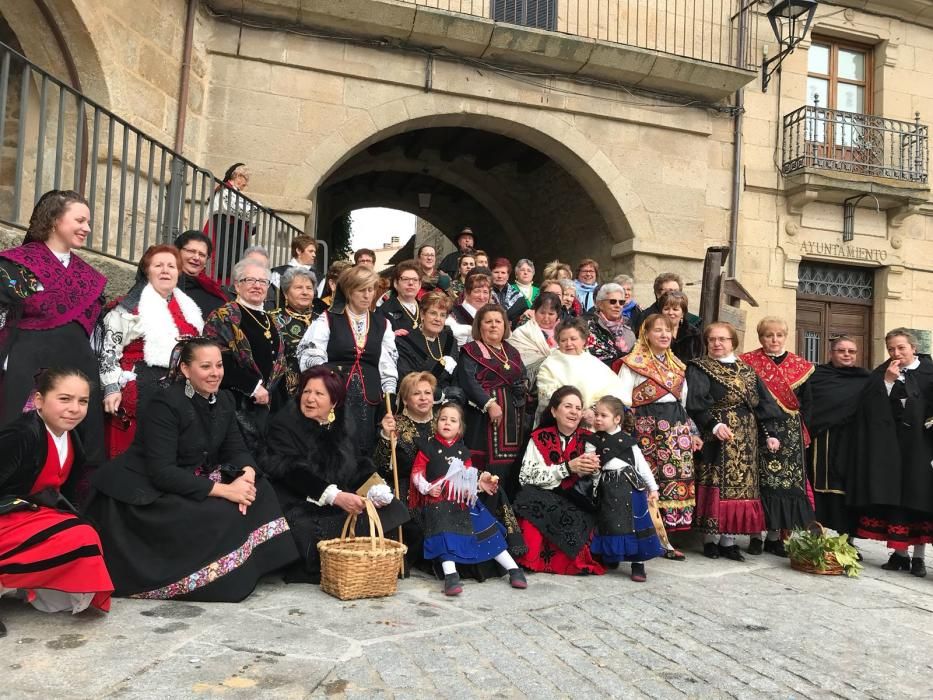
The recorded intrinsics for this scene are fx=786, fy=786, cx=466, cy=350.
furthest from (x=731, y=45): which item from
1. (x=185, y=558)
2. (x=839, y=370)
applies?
(x=185, y=558)

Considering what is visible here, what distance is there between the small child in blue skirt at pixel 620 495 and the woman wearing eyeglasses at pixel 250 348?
6.21 feet

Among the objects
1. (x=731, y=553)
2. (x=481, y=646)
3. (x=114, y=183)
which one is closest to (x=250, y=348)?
(x=481, y=646)

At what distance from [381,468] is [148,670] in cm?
212

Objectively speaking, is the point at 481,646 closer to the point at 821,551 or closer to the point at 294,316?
the point at 294,316

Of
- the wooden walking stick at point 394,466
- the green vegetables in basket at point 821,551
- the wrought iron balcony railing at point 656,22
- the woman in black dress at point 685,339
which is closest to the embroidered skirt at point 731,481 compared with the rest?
the green vegetables in basket at point 821,551

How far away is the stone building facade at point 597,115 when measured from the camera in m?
8.47

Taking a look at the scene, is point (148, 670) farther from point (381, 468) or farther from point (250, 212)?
point (250, 212)

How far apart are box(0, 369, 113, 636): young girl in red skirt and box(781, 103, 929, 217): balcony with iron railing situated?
10.2 m

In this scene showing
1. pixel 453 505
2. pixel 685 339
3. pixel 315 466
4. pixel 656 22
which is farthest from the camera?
pixel 656 22

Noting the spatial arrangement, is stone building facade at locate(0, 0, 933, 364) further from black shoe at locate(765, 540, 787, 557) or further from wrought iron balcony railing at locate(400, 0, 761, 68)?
black shoe at locate(765, 540, 787, 557)

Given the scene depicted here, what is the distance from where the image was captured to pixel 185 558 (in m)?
3.48

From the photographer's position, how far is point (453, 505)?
13.8 feet

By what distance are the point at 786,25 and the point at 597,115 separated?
3.26 m

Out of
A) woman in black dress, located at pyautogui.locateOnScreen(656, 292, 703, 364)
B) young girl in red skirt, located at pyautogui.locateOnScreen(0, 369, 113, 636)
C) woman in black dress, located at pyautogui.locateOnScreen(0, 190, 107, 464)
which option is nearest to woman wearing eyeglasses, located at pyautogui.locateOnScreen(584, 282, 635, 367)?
woman in black dress, located at pyautogui.locateOnScreen(656, 292, 703, 364)
